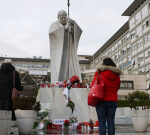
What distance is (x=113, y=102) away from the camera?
225 inches

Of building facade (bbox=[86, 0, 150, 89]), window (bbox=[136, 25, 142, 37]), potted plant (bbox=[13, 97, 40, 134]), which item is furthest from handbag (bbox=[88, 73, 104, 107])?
window (bbox=[136, 25, 142, 37])

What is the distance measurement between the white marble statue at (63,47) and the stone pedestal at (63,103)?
188 centimetres

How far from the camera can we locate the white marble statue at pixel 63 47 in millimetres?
14719

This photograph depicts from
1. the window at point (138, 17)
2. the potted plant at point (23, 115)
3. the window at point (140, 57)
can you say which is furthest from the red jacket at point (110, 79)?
the window at point (138, 17)

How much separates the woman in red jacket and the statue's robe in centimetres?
880

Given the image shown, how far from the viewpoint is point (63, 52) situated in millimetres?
15133

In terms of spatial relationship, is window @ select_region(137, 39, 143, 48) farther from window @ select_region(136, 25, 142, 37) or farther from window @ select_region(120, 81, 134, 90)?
window @ select_region(120, 81, 134, 90)

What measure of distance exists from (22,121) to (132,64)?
57.0 metres

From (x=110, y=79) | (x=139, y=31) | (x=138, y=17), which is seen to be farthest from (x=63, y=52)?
(x=138, y=17)

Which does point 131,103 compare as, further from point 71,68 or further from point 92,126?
point 71,68

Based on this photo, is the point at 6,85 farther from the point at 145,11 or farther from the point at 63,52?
the point at 145,11

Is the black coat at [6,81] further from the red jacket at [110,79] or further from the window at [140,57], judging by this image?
the window at [140,57]

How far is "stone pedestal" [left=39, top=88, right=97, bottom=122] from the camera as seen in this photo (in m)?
12.4

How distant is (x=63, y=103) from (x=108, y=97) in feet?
23.1
